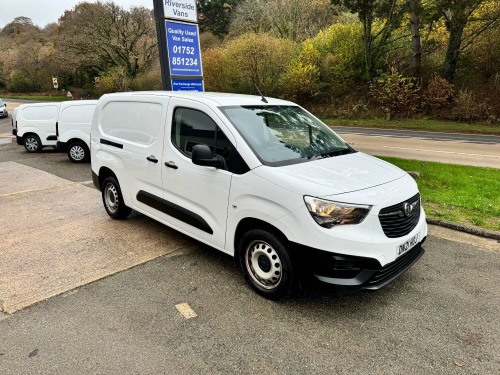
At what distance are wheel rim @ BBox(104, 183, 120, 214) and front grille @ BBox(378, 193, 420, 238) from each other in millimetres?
3881

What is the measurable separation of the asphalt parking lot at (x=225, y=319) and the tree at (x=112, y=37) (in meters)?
37.8

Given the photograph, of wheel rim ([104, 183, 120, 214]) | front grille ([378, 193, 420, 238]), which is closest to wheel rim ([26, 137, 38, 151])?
wheel rim ([104, 183, 120, 214])

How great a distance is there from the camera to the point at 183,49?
8.19m

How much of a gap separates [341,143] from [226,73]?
2728cm

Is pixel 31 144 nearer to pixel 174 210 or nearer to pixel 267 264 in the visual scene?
pixel 174 210

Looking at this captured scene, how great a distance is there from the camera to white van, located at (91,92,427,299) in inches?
112

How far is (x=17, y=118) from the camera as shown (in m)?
12.6

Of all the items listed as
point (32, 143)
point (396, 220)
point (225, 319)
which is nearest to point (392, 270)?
point (396, 220)

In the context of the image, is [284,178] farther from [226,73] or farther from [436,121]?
[226,73]

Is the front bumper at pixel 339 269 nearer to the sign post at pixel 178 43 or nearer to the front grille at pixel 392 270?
the front grille at pixel 392 270

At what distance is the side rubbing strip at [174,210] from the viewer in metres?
3.74

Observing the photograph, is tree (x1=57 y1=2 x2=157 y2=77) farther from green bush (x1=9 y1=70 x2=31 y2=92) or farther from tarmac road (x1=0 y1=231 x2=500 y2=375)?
tarmac road (x1=0 y1=231 x2=500 y2=375)

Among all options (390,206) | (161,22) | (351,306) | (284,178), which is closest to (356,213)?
(390,206)

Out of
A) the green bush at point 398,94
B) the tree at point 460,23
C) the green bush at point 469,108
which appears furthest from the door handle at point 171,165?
the green bush at point 398,94
